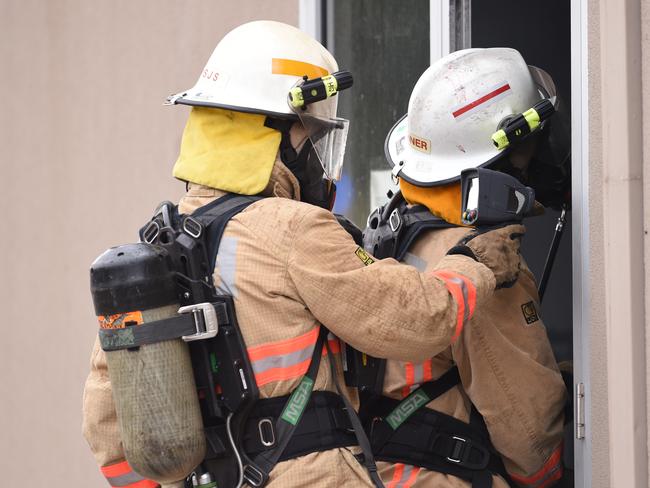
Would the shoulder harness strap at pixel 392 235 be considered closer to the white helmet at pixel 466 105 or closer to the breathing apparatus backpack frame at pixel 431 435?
the breathing apparatus backpack frame at pixel 431 435

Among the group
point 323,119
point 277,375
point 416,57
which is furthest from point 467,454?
point 416,57

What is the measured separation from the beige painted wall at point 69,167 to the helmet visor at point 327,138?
169cm

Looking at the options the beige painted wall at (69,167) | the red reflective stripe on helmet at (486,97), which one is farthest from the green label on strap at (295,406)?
the beige painted wall at (69,167)

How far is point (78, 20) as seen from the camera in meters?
5.39

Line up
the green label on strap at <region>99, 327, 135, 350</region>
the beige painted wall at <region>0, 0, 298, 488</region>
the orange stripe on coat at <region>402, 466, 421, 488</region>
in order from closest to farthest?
the green label on strap at <region>99, 327, 135, 350</region> → the orange stripe on coat at <region>402, 466, 421, 488</region> → the beige painted wall at <region>0, 0, 298, 488</region>

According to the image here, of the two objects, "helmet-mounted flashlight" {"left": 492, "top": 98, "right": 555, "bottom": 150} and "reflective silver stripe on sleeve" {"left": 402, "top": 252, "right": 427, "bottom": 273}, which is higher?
"helmet-mounted flashlight" {"left": 492, "top": 98, "right": 555, "bottom": 150}

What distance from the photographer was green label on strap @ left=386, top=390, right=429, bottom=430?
2.85 metres

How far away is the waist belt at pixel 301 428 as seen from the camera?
2.56m

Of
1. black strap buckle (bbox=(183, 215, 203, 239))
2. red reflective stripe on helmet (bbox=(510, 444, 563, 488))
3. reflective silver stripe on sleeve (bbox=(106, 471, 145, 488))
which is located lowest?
red reflective stripe on helmet (bbox=(510, 444, 563, 488))

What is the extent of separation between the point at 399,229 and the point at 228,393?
0.78 m

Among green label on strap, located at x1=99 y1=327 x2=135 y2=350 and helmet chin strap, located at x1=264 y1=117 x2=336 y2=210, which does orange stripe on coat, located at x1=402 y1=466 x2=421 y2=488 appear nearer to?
helmet chin strap, located at x1=264 y1=117 x2=336 y2=210

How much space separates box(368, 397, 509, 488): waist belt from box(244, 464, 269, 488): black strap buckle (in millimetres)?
481

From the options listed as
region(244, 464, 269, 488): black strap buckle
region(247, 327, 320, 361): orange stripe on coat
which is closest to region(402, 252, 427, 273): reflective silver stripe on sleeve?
region(247, 327, 320, 361): orange stripe on coat

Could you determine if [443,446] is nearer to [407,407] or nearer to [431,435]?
[431,435]
